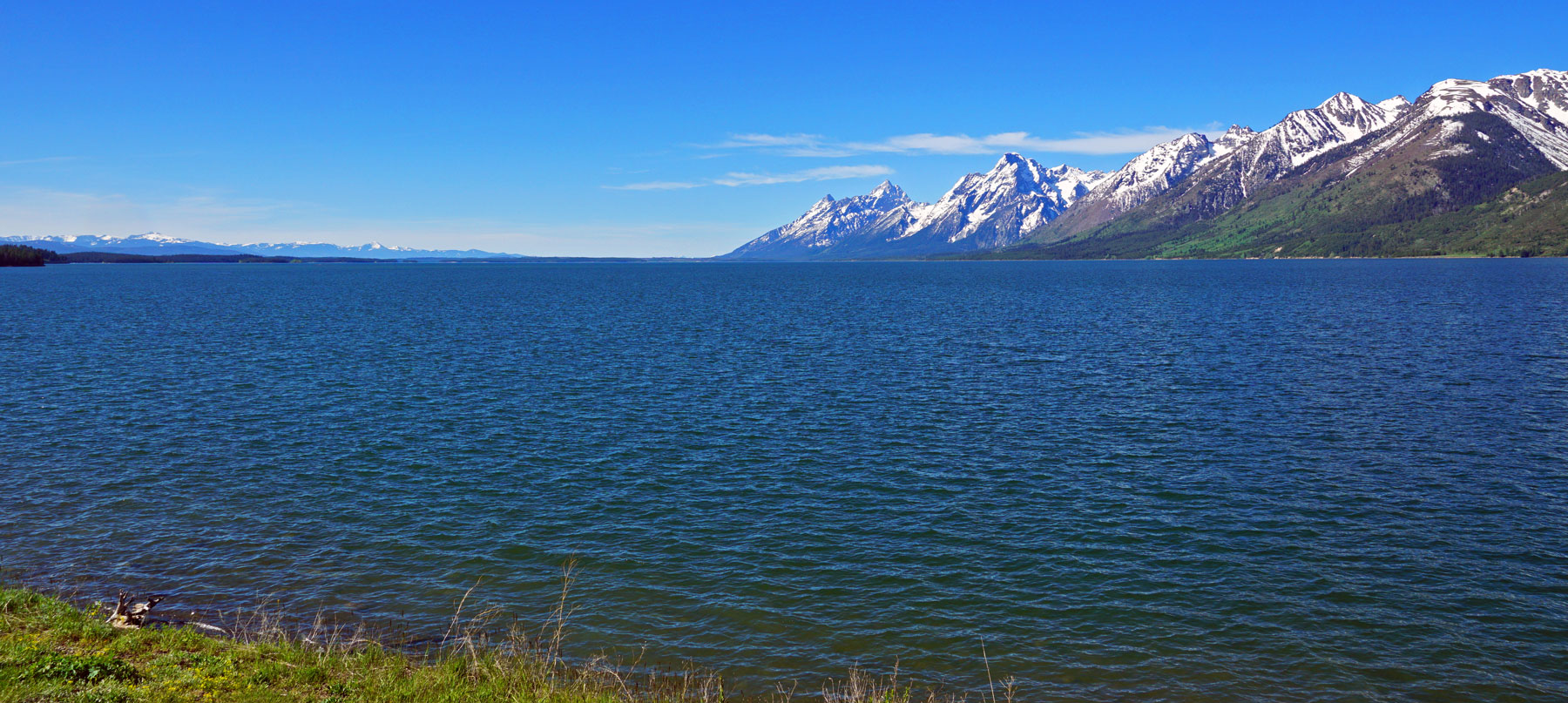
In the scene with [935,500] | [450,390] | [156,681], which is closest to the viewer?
[156,681]

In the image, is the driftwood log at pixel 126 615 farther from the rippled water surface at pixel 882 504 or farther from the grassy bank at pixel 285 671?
the rippled water surface at pixel 882 504

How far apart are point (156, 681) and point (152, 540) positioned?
18119mm

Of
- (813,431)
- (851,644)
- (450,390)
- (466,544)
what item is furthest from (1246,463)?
(450,390)

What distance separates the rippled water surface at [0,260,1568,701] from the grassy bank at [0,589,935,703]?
2.09 metres

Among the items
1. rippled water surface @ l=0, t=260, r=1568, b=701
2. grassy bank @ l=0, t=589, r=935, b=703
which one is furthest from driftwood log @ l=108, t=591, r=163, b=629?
rippled water surface @ l=0, t=260, r=1568, b=701

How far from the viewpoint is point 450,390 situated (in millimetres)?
61875

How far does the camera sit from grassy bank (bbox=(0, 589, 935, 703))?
1627 centimetres

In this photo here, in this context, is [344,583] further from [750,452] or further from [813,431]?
[813,431]

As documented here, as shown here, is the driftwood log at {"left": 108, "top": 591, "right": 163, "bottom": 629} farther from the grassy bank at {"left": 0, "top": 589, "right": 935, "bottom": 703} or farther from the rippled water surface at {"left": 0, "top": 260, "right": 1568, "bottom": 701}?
the rippled water surface at {"left": 0, "top": 260, "right": 1568, "bottom": 701}

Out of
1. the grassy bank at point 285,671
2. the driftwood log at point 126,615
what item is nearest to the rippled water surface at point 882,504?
the grassy bank at point 285,671

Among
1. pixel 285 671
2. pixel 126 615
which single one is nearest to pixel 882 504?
pixel 285 671

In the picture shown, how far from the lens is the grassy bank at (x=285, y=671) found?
53.4ft

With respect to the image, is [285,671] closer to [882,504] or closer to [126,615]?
[126,615]

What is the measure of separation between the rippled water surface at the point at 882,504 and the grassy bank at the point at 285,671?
209 cm
